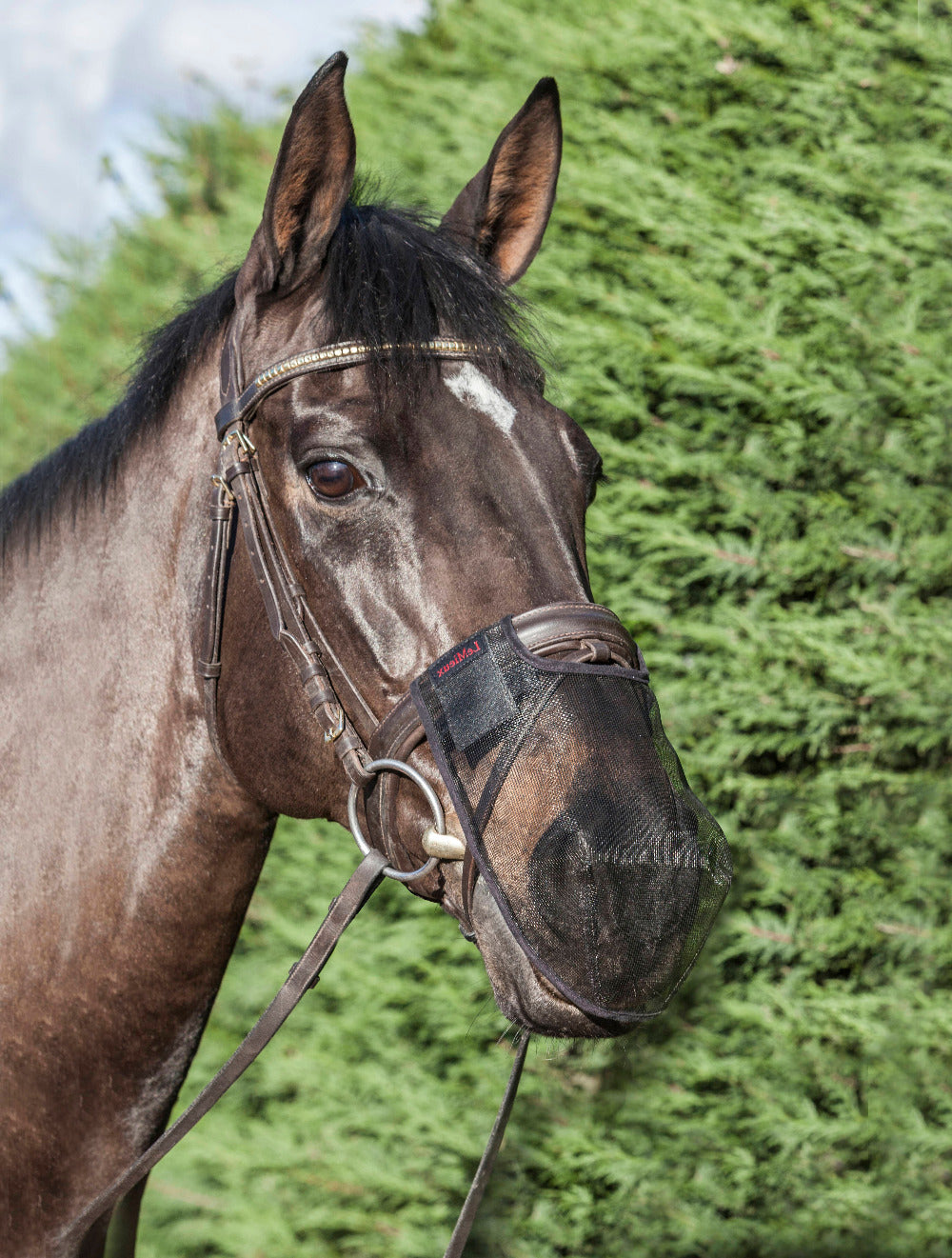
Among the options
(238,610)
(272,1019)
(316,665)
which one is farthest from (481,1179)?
(238,610)

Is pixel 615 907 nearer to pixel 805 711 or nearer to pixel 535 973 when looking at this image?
pixel 535 973

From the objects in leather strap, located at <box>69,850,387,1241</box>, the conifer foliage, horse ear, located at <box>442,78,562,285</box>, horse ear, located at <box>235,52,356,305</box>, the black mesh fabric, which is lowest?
the conifer foliage

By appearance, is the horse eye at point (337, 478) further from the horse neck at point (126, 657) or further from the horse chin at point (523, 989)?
the horse chin at point (523, 989)

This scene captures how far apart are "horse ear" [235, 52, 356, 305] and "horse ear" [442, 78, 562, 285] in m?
0.37

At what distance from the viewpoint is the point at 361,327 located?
1.56 meters

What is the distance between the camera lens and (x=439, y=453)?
59.1 inches

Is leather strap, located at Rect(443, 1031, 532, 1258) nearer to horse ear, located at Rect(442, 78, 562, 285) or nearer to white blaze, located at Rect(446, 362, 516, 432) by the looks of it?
white blaze, located at Rect(446, 362, 516, 432)

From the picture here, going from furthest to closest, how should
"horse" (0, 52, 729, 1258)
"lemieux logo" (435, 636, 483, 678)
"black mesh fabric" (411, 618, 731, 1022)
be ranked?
"horse" (0, 52, 729, 1258), "lemieux logo" (435, 636, 483, 678), "black mesh fabric" (411, 618, 731, 1022)

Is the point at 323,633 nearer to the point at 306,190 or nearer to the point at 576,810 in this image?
the point at 576,810

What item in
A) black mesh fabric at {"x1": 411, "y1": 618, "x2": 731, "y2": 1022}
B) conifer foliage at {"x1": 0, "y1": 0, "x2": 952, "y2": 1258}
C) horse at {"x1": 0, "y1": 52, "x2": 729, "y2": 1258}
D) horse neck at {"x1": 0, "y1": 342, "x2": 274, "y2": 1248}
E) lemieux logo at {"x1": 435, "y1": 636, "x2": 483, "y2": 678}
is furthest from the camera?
conifer foliage at {"x1": 0, "y1": 0, "x2": 952, "y2": 1258}

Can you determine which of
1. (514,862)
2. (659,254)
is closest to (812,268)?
(659,254)

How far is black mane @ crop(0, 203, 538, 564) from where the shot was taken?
1.57m

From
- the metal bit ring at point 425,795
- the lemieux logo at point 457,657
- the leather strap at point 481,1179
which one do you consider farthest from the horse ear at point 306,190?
the leather strap at point 481,1179

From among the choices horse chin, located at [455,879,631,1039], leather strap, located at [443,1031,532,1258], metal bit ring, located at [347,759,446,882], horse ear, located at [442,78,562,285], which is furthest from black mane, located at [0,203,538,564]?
leather strap, located at [443,1031,532,1258]
